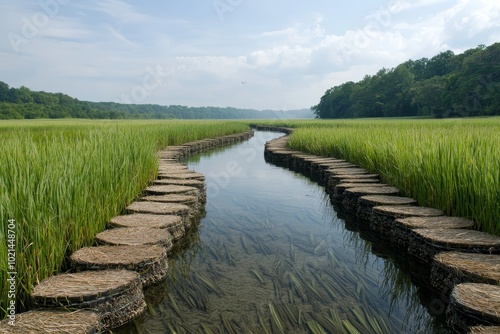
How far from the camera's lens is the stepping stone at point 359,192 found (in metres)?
5.39

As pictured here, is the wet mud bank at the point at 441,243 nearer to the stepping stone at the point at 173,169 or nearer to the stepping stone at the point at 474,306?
the stepping stone at the point at 474,306

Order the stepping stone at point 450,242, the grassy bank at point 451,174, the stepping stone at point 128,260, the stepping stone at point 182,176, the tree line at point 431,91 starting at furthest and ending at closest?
the tree line at point 431,91, the stepping stone at point 182,176, the grassy bank at point 451,174, the stepping stone at point 450,242, the stepping stone at point 128,260

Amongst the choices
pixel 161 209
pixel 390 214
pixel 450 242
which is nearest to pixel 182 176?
pixel 161 209

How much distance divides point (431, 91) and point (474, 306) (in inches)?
1901

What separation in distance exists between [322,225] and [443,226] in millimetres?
1823

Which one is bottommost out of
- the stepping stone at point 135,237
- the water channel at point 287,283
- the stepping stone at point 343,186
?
the water channel at point 287,283

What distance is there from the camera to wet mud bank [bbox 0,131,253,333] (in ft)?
6.82

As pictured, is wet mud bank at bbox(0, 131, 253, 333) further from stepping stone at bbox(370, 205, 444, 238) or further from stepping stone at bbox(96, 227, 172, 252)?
stepping stone at bbox(370, 205, 444, 238)

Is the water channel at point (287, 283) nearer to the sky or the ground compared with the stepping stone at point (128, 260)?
nearer to the ground

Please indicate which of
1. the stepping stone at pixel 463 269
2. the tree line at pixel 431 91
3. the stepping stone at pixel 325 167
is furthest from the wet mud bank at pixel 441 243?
the tree line at pixel 431 91

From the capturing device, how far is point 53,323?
2016mm

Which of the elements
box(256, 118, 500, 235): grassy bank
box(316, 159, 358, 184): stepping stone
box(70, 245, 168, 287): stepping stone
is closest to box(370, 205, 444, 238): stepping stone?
box(256, 118, 500, 235): grassy bank

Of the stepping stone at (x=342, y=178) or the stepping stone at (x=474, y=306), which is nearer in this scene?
the stepping stone at (x=474, y=306)

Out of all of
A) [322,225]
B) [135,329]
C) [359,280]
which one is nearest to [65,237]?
[135,329]
